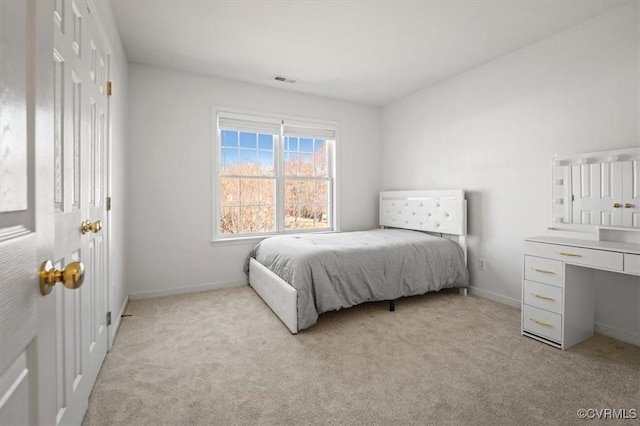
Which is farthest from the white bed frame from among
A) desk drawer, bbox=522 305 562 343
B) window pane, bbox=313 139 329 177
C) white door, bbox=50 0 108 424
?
white door, bbox=50 0 108 424

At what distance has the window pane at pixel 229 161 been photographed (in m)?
3.99

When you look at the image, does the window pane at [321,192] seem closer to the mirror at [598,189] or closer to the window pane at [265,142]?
the window pane at [265,142]

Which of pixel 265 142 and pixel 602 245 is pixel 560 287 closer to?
pixel 602 245

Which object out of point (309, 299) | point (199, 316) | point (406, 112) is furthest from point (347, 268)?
point (406, 112)

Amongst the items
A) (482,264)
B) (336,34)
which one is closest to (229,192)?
(336,34)

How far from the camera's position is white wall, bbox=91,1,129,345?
228 cm

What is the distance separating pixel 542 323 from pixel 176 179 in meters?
3.83

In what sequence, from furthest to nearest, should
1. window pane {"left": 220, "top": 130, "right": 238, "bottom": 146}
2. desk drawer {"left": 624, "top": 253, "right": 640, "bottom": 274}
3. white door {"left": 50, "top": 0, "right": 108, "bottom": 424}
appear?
window pane {"left": 220, "top": 130, "right": 238, "bottom": 146}
desk drawer {"left": 624, "top": 253, "right": 640, "bottom": 274}
white door {"left": 50, "top": 0, "right": 108, "bottom": 424}

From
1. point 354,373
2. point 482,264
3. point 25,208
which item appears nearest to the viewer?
point 25,208

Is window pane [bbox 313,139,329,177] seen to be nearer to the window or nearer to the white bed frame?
the window

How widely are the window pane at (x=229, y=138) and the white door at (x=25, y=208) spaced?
11.2 feet

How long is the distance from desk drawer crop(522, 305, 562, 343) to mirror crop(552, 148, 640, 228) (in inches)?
35.2

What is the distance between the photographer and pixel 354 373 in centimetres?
199

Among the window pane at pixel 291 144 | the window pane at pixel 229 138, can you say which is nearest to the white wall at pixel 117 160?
the window pane at pixel 229 138
